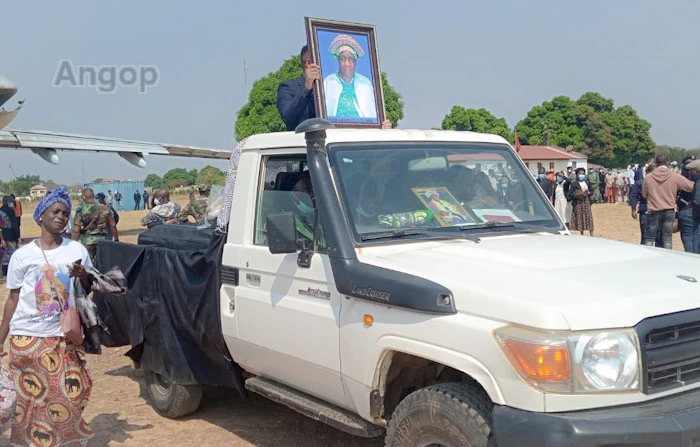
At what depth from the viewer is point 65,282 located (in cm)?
461

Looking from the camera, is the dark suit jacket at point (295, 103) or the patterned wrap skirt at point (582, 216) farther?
the patterned wrap skirt at point (582, 216)

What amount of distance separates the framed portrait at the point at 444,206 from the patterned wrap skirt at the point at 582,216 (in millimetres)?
13304

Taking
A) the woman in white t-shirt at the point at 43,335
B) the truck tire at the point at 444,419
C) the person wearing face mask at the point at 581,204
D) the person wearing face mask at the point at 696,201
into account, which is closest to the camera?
the truck tire at the point at 444,419

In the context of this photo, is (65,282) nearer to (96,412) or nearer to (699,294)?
(96,412)

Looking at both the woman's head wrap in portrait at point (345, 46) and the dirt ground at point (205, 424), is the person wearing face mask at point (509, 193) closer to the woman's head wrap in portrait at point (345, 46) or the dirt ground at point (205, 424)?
the woman's head wrap in portrait at point (345, 46)

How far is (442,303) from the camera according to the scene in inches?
126

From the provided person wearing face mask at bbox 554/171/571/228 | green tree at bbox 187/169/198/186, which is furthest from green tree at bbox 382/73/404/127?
green tree at bbox 187/169/198/186

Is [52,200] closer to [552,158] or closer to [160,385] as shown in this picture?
[160,385]

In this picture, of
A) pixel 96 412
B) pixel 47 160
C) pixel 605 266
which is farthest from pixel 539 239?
pixel 47 160

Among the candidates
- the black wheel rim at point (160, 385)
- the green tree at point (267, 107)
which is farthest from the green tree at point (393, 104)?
the black wheel rim at point (160, 385)

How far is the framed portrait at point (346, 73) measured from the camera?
18.3ft

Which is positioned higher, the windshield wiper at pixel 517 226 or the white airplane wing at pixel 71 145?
the white airplane wing at pixel 71 145

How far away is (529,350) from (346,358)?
120 centimetres

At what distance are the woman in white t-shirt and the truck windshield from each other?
1903 millimetres
